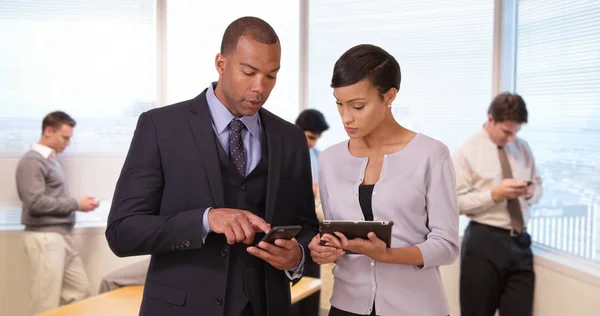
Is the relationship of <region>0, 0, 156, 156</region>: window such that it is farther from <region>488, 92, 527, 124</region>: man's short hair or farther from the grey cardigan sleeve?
<region>488, 92, 527, 124</region>: man's short hair

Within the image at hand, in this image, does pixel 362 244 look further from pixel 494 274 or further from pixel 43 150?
pixel 43 150

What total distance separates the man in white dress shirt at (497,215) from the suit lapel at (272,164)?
2519mm

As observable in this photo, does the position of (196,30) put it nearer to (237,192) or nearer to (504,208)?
(504,208)

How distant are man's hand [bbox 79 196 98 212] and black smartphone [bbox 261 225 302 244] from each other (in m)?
3.93

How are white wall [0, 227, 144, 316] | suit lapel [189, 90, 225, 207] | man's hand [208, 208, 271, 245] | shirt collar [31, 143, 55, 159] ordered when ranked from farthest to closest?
1. white wall [0, 227, 144, 316]
2. shirt collar [31, 143, 55, 159]
3. suit lapel [189, 90, 225, 207]
4. man's hand [208, 208, 271, 245]

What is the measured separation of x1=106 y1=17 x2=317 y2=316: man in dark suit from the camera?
1792mm

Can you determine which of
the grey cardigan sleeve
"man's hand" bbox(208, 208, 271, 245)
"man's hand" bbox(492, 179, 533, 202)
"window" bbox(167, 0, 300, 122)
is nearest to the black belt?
"man's hand" bbox(492, 179, 533, 202)

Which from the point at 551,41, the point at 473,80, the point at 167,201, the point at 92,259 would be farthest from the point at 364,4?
the point at 167,201

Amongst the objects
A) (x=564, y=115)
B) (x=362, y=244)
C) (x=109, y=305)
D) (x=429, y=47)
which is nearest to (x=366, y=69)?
(x=362, y=244)

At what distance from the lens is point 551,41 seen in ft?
15.2

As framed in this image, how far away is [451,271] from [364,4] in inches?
94.1

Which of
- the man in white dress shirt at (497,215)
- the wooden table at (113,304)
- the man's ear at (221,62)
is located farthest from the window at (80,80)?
the man's ear at (221,62)

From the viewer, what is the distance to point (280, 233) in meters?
1.78

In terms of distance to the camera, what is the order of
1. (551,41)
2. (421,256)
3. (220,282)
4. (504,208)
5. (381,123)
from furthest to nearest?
(551,41)
(504,208)
(381,123)
(421,256)
(220,282)
